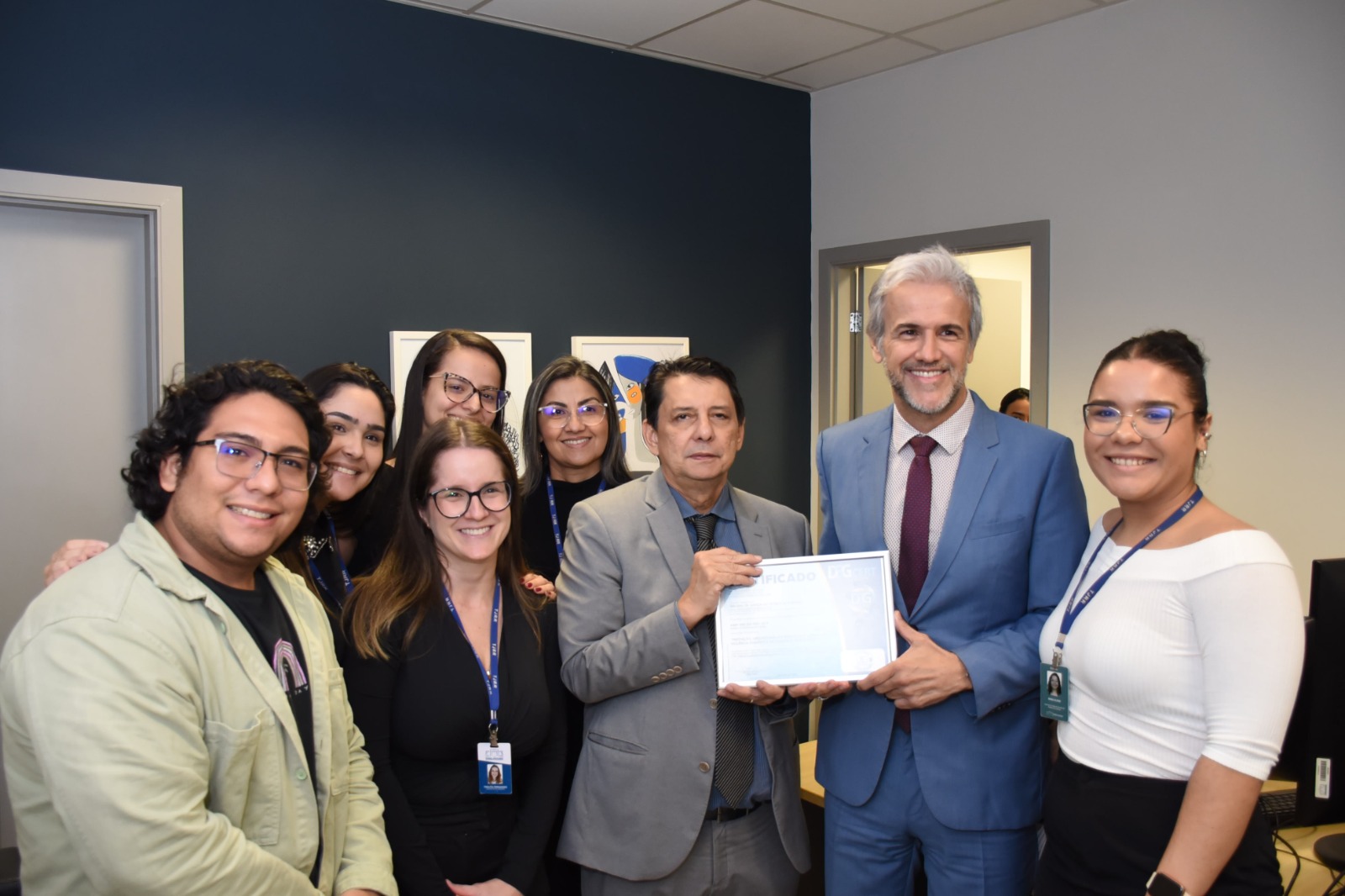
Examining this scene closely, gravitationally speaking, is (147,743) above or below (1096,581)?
below

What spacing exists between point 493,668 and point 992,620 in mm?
1049

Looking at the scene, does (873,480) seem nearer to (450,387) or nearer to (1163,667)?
(1163,667)

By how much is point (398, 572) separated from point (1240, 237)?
130 inches

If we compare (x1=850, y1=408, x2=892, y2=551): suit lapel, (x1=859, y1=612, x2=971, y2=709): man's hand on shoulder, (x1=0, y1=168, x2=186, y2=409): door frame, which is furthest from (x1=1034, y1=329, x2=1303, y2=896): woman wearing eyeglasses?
(x1=0, y1=168, x2=186, y2=409): door frame

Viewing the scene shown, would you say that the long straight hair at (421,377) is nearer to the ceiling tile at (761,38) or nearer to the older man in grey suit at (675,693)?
the older man in grey suit at (675,693)

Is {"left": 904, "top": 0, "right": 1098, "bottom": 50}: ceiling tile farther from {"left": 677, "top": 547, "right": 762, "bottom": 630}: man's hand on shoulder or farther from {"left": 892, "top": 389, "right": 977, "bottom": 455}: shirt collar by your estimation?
{"left": 677, "top": 547, "right": 762, "bottom": 630}: man's hand on shoulder

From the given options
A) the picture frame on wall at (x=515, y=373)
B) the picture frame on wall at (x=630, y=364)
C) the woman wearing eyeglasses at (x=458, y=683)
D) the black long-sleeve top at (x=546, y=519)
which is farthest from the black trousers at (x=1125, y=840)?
the picture frame on wall at (x=630, y=364)

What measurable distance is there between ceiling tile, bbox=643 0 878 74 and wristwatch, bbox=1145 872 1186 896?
3388mm

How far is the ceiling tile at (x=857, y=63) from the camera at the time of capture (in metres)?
4.48

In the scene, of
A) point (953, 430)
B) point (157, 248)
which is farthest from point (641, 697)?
point (157, 248)

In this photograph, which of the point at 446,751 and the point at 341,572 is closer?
the point at 446,751

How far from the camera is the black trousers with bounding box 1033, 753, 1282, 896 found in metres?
1.66

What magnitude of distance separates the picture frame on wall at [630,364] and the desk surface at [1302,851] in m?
2.06

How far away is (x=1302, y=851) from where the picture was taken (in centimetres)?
235
